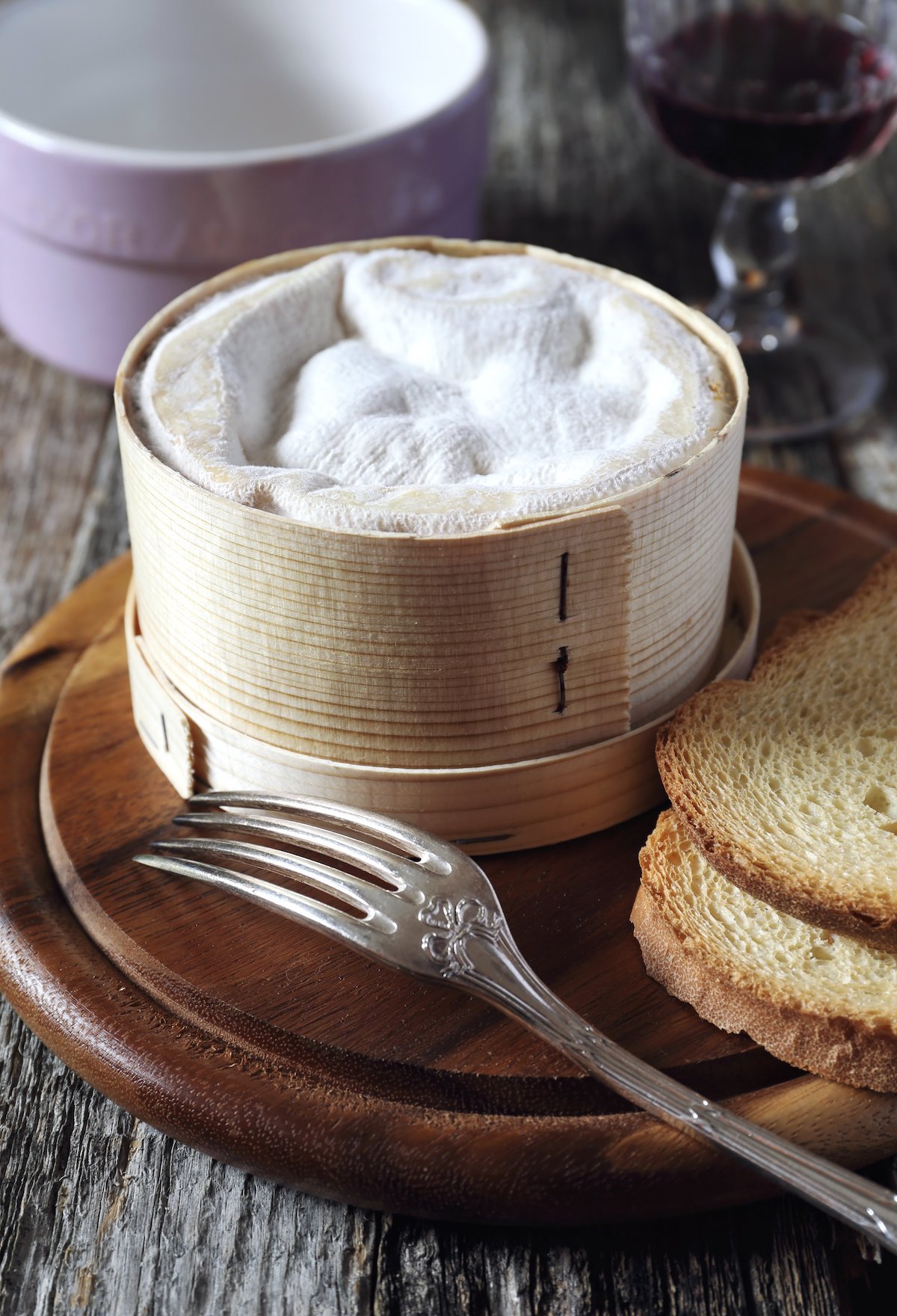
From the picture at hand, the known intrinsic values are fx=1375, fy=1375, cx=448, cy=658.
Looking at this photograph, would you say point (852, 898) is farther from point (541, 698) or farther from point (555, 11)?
point (555, 11)

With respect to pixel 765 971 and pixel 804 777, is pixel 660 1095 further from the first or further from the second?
pixel 804 777

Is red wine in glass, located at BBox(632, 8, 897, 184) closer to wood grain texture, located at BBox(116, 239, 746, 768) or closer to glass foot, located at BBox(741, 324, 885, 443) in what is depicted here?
glass foot, located at BBox(741, 324, 885, 443)

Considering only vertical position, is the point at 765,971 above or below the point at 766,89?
below

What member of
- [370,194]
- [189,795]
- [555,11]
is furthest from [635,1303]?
[555,11]

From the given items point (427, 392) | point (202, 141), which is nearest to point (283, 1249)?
point (427, 392)

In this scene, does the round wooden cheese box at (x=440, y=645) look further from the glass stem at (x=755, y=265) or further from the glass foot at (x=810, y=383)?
the glass stem at (x=755, y=265)

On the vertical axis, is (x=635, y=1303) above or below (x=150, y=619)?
below
